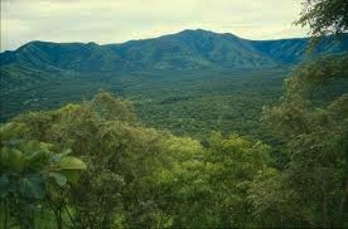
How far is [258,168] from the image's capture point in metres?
28.4

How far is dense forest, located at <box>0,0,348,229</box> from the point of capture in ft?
26.9

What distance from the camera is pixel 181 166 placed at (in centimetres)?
2748

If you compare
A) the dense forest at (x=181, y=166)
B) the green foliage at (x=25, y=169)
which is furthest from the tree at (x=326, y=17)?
the green foliage at (x=25, y=169)

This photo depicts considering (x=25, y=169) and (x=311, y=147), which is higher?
(x=25, y=169)

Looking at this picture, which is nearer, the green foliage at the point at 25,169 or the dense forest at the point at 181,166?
the green foliage at the point at 25,169

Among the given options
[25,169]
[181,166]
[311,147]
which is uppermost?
[25,169]

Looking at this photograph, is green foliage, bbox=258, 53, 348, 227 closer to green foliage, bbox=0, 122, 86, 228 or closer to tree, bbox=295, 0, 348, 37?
tree, bbox=295, 0, 348, 37

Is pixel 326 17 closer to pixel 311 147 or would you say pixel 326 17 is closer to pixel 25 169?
pixel 311 147

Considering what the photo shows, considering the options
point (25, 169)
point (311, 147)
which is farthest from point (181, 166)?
point (25, 169)

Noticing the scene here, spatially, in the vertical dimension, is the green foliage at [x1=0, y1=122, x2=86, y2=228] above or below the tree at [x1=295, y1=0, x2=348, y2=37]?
below

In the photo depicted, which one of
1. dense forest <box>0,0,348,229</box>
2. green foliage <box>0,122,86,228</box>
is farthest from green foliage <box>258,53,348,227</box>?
green foliage <box>0,122,86,228</box>

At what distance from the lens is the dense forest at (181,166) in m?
8.19

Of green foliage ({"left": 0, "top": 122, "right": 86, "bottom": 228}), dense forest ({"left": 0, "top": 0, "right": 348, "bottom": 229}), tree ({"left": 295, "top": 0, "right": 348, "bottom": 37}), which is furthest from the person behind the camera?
tree ({"left": 295, "top": 0, "right": 348, "bottom": 37})

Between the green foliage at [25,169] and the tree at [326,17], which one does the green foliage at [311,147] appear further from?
the green foliage at [25,169]
